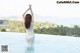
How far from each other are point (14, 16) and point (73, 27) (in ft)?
1.28

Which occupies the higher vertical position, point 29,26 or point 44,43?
point 29,26

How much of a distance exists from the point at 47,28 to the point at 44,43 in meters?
0.11

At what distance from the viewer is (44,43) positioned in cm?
241

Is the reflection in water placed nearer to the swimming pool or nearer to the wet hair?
the swimming pool

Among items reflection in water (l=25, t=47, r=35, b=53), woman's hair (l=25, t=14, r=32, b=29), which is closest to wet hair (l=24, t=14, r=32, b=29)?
woman's hair (l=25, t=14, r=32, b=29)

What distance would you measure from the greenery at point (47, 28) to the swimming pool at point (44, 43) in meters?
0.03

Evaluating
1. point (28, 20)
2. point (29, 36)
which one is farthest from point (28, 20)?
point (29, 36)

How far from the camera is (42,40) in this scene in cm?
240

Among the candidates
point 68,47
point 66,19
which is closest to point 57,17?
point 66,19

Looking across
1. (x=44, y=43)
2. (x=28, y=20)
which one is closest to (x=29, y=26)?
(x=28, y=20)

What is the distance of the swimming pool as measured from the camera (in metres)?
2.38

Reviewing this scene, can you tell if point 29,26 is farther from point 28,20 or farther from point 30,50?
point 30,50

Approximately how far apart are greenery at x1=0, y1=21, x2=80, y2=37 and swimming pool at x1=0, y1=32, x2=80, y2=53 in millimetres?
26

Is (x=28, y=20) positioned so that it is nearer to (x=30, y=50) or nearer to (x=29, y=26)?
(x=29, y=26)
